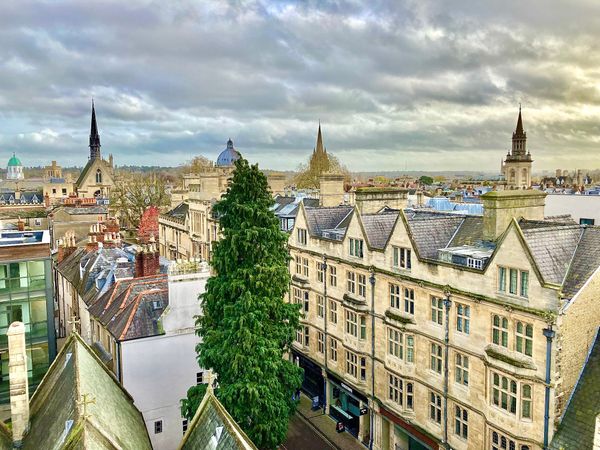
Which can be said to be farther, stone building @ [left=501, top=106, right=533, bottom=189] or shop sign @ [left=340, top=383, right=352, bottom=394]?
stone building @ [left=501, top=106, right=533, bottom=189]

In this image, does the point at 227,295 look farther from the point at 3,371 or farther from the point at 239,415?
the point at 3,371

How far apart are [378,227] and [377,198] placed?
4888mm

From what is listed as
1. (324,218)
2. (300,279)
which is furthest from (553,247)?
(300,279)

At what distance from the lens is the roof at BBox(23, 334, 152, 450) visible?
1355cm

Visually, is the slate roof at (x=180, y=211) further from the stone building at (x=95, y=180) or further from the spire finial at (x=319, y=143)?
the spire finial at (x=319, y=143)

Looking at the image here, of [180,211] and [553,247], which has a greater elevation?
[553,247]

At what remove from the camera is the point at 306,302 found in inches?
1340

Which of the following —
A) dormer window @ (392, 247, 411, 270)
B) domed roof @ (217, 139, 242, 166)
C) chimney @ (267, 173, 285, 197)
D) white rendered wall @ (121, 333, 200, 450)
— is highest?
domed roof @ (217, 139, 242, 166)

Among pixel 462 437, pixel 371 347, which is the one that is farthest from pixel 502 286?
pixel 371 347

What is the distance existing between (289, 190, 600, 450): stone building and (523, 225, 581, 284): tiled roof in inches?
2.1

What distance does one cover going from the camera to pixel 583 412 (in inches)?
712

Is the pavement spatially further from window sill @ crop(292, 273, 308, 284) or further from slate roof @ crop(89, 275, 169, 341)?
slate roof @ crop(89, 275, 169, 341)

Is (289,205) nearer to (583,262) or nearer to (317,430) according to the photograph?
(317,430)

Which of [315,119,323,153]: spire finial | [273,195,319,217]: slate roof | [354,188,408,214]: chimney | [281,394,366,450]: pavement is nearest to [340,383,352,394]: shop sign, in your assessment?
[281,394,366,450]: pavement
